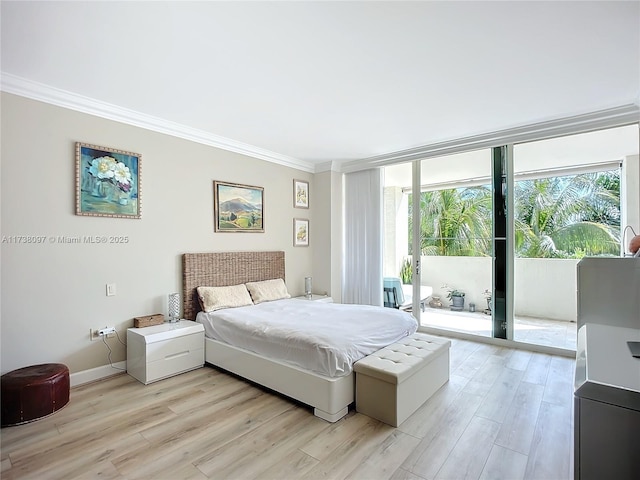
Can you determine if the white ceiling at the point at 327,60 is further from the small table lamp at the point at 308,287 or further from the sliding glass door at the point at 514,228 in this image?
the small table lamp at the point at 308,287

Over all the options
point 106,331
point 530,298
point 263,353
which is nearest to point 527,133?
point 530,298

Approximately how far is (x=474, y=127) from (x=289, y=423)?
362cm

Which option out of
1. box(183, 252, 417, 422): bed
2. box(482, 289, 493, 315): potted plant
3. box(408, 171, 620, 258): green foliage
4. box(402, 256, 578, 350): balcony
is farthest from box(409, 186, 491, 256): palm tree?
box(183, 252, 417, 422): bed

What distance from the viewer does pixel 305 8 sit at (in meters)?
1.83

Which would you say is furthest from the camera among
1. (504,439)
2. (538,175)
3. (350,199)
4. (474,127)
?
(350,199)

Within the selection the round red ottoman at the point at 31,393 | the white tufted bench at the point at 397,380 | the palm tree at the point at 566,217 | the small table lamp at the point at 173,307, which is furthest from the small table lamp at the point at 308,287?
the round red ottoman at the point at 31,393

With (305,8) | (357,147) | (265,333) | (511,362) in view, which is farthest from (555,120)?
(265,333)

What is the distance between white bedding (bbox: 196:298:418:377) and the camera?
8.11ft

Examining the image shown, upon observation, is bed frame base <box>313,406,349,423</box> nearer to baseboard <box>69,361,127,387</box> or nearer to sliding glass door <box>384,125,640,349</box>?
baseboard <box>69,361,127,387</box>

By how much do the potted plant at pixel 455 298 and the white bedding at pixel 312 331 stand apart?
175cm

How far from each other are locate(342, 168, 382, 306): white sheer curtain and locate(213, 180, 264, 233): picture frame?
1.56m

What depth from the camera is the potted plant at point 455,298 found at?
4695 millimetres

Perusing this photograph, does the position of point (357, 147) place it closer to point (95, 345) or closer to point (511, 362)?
point (511, 362)

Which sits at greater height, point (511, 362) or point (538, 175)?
point (538, 175)
